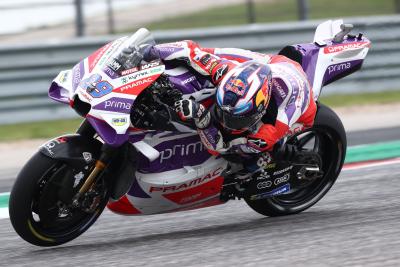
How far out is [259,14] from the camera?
16.1 metres

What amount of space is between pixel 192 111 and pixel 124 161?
0.53 meters

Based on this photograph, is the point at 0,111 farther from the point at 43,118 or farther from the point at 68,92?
the point at 68,92

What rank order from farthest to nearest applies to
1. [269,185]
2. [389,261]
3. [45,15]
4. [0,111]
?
1. [45,15]
2. [0,111]
3. [269,185]
4. [389,261]

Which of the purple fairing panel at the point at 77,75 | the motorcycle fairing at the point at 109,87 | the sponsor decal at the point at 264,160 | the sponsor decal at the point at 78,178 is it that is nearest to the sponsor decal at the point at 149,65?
the motorcycle fairing at the point at 109,87

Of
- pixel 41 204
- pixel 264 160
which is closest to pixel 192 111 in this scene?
pixel 264 160

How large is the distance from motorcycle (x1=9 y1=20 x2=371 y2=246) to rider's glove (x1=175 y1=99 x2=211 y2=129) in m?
0.10

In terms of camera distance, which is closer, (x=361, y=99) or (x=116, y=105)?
(x=116, y=105)

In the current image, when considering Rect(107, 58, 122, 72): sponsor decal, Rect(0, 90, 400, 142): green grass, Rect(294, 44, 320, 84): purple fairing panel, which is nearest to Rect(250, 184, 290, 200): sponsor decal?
Rect(294, 44, 320, 84): purple fairing panel

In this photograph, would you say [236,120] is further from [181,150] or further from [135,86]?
[135,86]

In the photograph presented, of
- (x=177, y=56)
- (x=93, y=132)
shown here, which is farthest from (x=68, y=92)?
(x=177, y=56)

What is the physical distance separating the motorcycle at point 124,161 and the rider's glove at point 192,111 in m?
0.10

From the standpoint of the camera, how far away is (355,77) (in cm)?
1181

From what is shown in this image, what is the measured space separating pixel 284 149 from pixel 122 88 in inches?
56.4

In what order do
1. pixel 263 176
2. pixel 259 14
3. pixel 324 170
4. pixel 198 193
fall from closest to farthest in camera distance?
pixel 198 193, pixel 263 176, pixel 324 170, pixel 259 14
